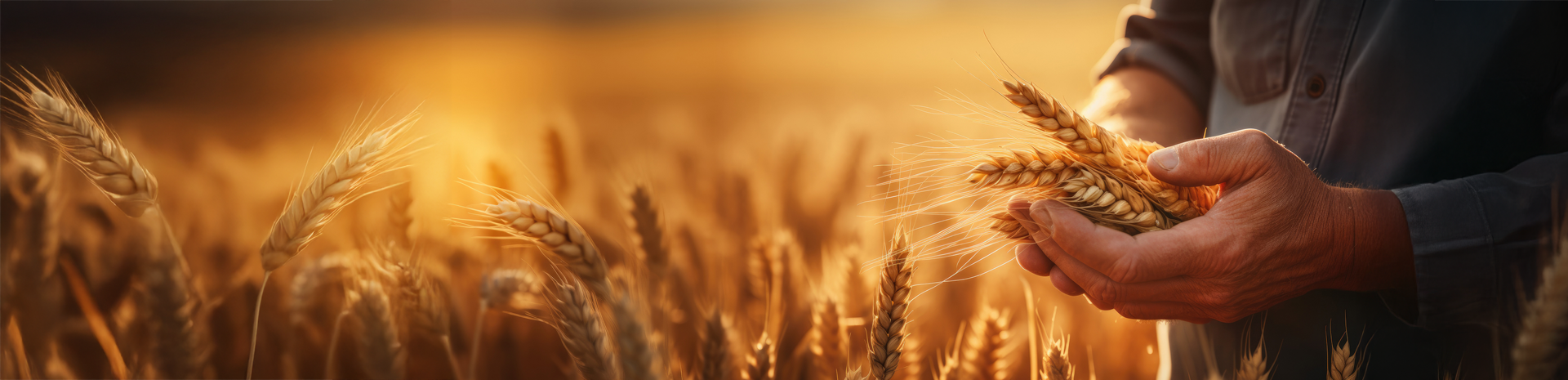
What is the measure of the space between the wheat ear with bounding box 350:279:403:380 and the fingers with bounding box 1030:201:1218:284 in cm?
113

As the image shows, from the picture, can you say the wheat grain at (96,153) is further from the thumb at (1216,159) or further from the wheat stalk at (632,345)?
the thumb at (1216,159)

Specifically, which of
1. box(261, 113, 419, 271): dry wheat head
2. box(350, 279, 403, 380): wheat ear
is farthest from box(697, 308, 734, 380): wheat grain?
box(261, 113, 419, 271): dry wheat head

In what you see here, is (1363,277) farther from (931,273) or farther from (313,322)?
(313,322)

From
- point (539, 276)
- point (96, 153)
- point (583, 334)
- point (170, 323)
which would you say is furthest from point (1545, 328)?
point (170, 323)

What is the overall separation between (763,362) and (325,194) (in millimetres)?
774

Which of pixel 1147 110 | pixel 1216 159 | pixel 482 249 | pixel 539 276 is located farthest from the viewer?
pixel 482 249

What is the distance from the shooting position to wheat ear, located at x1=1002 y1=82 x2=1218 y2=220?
32.1 inches

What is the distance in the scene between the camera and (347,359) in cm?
159

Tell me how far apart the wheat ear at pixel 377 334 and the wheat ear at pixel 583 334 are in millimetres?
371

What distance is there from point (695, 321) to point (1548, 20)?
1.81 metres

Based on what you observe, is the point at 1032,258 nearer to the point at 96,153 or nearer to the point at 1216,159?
the point at 1216,159

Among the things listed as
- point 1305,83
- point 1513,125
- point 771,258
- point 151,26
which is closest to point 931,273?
point 771,258

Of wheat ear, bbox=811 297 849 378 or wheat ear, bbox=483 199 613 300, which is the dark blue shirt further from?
wheat ear, bbox=483 199 613 300

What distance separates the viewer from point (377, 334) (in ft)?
3.21
